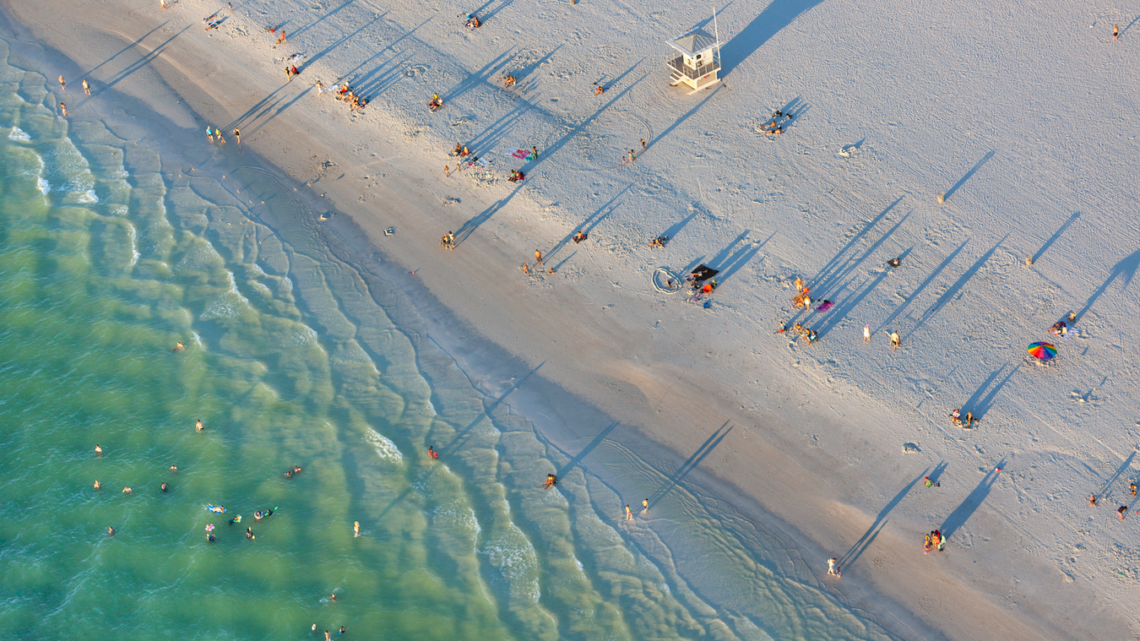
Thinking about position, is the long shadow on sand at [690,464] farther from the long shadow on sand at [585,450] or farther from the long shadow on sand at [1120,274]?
the long shadow on sand at [1120,274]

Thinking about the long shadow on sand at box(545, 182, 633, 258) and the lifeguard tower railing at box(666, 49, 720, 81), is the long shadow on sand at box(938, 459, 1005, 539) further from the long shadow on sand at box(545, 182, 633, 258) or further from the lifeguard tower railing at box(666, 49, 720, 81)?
the lifeguard tower railing at box(666, 49, 720, 81)

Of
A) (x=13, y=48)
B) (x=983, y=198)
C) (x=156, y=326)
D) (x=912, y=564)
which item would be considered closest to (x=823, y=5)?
(x=983, y=198)

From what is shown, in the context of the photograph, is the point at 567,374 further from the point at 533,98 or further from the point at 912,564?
the point at 533,98

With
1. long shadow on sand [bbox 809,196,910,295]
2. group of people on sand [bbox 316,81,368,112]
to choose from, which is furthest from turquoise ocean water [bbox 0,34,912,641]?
long shadow on sand [bbox 809,196,910,295]

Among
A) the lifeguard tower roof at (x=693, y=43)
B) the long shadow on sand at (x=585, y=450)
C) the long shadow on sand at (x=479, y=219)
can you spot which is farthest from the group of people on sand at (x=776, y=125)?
the long shadow on sand at (x=585, y=450)

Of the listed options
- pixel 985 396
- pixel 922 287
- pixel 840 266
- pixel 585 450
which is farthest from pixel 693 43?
pixel 585 450

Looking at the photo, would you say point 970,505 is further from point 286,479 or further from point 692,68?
point 692,68
